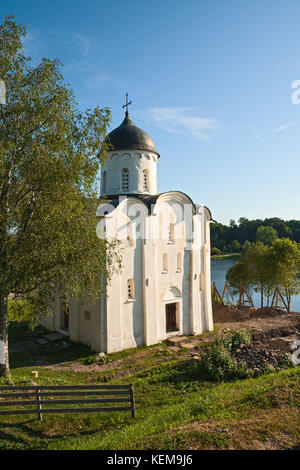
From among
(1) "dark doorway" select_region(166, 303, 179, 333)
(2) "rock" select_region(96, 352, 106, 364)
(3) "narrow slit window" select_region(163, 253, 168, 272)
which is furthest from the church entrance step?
(2) "rock" select_region(96, 352, 106, 364)

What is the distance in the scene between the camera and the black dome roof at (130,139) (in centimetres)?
1934

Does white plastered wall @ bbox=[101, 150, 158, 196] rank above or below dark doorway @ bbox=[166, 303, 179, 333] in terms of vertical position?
above

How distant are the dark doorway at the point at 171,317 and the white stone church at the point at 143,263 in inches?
2.3

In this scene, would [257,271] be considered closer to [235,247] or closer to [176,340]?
[176,340]

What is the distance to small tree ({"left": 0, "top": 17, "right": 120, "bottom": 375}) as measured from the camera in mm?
9539

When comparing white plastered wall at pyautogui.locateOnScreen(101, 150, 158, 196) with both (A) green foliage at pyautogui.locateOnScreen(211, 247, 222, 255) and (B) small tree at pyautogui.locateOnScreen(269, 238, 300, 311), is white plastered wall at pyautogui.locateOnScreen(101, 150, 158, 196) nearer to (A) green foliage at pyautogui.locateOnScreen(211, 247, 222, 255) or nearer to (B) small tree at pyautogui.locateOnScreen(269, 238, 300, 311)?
(B) small tree at pyautogui.locateOnScreen(269, 238, 300, 311)

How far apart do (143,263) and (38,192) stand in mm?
7964

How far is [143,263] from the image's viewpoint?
16.6 metres

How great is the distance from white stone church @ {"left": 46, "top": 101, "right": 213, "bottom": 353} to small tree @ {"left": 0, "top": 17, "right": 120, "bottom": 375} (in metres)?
3.88

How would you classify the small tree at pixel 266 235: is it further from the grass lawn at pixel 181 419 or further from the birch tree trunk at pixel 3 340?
the birch tree trunk at pixel 3 340

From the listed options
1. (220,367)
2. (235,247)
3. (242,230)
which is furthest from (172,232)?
(242,230)

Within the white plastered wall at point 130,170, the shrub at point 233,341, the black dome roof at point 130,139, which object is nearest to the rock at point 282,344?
the shrub at point 233,341

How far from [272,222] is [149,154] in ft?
271
